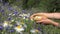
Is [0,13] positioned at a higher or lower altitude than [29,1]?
higher

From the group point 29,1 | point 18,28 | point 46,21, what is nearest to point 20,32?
point 18,28

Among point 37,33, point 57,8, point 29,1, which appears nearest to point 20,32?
point 37,33

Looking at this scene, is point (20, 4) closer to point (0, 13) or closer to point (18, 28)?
point (0, 13)

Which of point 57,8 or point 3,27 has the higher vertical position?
point 3,27

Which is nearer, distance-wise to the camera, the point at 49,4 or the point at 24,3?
the point at 49,4

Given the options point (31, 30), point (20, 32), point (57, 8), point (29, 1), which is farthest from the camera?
point (29, 1)

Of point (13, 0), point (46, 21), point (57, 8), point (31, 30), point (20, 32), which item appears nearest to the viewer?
point (20, 32)

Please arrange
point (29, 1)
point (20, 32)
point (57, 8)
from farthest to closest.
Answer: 1. point (29, 1)
2. point (57, 8)
3. point (20, 32)

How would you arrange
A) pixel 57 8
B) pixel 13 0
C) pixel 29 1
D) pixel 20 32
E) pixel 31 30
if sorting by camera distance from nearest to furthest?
pixel 20 32, pixel 31 30, pixel 57 8, pixel 29 1, pixel 13 0

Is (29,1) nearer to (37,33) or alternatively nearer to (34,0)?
(34,0)
